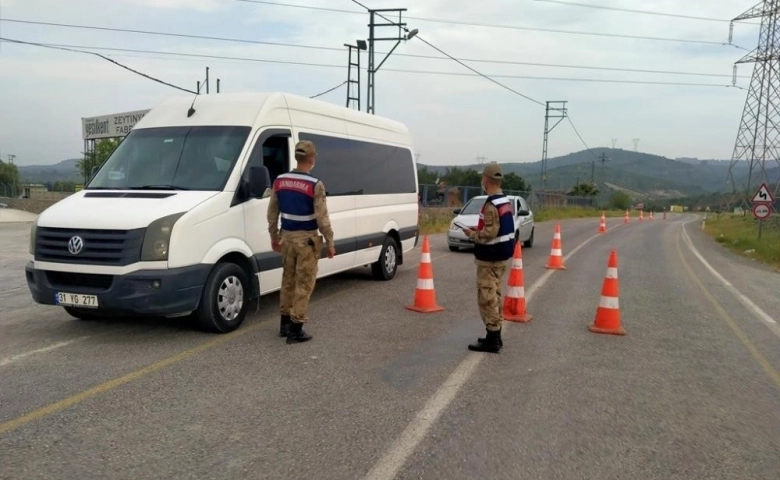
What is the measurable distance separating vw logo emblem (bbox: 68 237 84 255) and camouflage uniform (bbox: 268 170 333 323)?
5.81 ft

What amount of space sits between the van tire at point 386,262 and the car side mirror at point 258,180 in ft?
12.4

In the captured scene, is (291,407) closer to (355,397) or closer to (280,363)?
(355,397)

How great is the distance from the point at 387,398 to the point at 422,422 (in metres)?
0.53

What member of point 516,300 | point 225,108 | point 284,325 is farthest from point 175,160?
point 516,300

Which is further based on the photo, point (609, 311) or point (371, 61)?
point (371, 61)

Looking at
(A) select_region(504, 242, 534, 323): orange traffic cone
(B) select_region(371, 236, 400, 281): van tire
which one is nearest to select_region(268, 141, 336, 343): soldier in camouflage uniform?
(A) select_region(504, 242, 534, 323): orange traffic cone

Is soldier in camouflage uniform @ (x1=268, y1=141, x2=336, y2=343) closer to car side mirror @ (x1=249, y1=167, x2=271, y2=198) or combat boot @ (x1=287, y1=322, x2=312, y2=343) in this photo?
combat boot @ (x1=287, y1=322, x2=312, y2=343)

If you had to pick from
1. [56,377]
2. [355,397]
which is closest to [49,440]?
[56,377]

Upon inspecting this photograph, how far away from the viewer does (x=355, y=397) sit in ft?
15.5

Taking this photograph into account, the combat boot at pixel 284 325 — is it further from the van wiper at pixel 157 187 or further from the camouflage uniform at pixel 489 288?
the camouflage uniform at pixel 489 288

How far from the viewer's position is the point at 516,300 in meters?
7.68

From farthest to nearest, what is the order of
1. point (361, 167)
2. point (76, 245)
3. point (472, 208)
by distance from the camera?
point (472, 208) → point (361, 167) → point (76, 245)

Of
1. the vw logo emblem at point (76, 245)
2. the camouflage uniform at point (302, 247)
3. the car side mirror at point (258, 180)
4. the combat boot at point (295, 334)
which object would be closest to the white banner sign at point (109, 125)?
the car side mirror at point (258, 180)

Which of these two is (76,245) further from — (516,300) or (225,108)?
(516,300)
